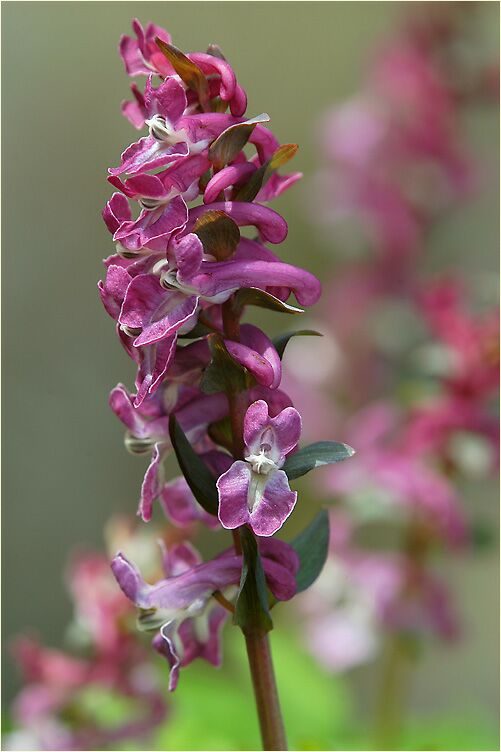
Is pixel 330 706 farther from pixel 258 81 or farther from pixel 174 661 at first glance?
pixel 258 81

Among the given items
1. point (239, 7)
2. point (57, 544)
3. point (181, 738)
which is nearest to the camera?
point (181, 738)

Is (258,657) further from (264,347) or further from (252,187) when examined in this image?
(252,187)

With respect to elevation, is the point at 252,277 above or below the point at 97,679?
above

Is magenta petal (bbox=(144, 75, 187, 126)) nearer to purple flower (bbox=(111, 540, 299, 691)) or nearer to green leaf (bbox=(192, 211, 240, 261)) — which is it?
green leaf (bbox=(192, 211, 240, 261))

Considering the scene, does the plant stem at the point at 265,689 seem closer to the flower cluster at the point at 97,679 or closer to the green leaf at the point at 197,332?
the green leaf at the point at 197,332

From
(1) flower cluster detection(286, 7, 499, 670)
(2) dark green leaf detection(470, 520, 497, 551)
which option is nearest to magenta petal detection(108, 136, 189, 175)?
(1) flower cluster detection(286, 7, 499, 670)

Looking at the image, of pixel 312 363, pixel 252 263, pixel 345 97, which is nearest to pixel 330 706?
pixel 312 363

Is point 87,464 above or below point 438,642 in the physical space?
above

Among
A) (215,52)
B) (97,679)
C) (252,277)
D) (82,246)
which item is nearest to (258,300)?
(252,277)
